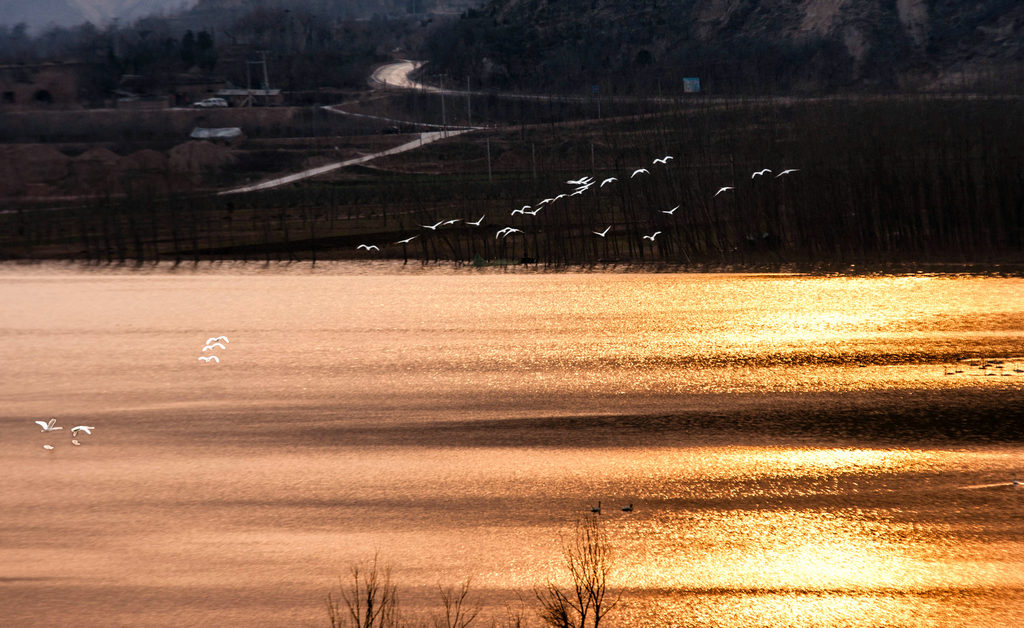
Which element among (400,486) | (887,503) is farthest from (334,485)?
(887,503)

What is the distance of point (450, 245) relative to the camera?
133ft

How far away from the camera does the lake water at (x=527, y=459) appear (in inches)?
496

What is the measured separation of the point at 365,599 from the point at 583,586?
7.94 feet

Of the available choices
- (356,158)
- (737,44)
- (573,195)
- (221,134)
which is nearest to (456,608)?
(573,195)

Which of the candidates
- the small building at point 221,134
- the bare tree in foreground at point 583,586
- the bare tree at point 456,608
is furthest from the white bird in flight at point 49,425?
the small building at point 221,134

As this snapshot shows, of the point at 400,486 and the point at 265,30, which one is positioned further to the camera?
the point at 265,30

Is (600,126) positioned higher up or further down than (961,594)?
higher up

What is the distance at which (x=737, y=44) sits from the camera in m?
87.0

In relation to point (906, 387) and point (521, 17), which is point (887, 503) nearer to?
point (906, 387)

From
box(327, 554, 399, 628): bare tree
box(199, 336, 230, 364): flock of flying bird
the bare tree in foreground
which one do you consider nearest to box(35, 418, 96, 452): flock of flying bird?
box(199, 336, 230, 364): flock of flying bird

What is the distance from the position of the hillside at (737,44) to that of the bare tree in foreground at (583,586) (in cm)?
5142

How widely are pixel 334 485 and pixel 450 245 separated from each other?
24857mm

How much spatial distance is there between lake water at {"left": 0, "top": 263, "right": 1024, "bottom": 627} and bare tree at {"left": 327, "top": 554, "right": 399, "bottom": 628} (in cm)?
18

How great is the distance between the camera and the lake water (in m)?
12.6
